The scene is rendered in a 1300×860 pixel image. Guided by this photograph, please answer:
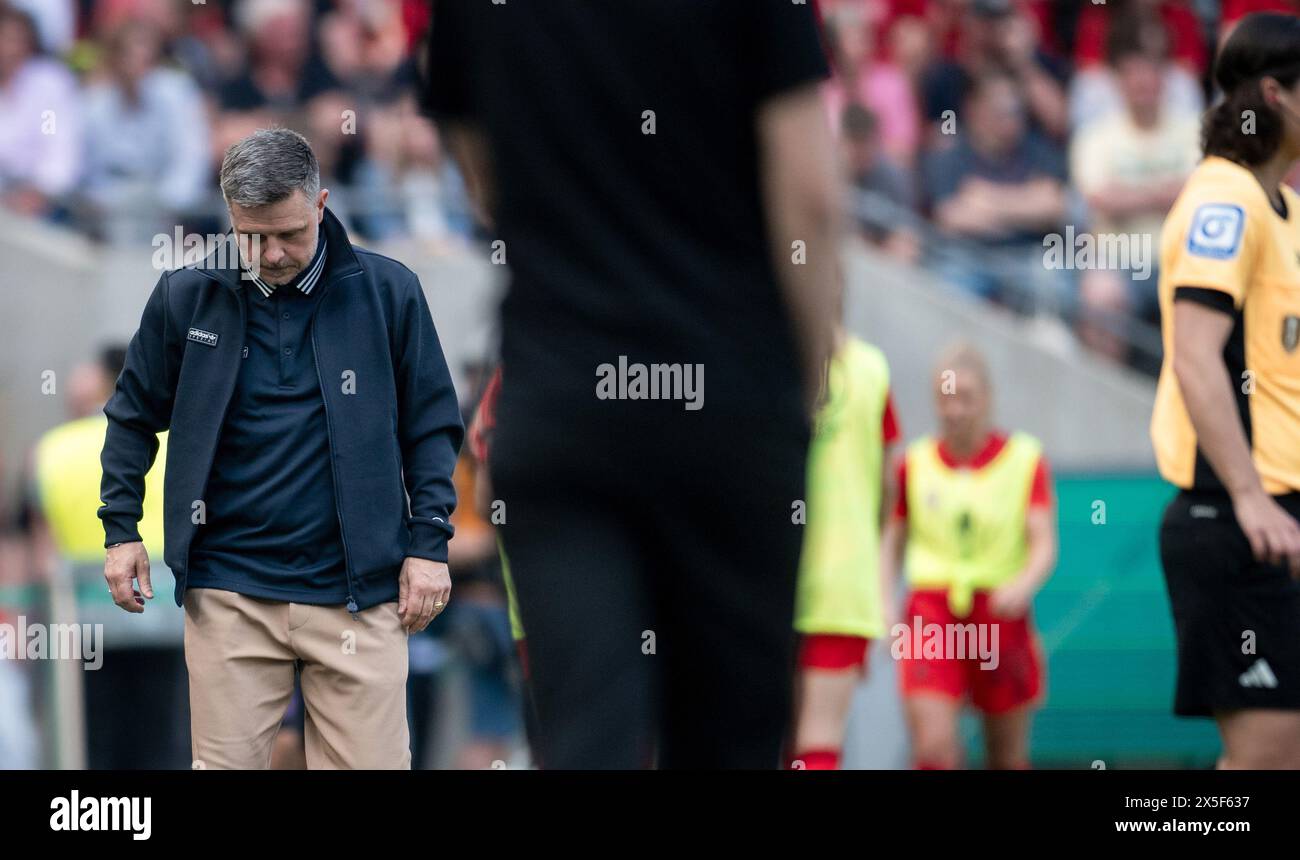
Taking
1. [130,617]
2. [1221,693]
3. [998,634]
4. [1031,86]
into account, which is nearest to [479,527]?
[130,617]

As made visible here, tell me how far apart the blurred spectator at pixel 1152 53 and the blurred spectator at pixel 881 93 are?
1.01 meters

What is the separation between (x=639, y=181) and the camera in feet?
9.30

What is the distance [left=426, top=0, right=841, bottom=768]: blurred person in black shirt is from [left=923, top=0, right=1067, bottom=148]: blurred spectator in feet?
30.9

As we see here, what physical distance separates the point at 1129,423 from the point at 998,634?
14.5ft

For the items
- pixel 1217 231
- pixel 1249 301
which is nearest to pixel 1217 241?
pixel 1217 231

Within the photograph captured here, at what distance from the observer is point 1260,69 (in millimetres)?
4789

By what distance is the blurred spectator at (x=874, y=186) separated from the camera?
1185 centimetres

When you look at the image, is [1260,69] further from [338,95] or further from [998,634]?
[338,95]

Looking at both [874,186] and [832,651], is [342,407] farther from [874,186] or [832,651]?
[874,186]

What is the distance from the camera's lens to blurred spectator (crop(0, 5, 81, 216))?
37.6 feet

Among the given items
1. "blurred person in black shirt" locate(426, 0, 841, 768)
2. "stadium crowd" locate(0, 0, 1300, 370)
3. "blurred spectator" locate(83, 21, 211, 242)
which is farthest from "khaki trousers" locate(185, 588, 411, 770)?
"blurred spectator" locate(83, 21, 211, 242)

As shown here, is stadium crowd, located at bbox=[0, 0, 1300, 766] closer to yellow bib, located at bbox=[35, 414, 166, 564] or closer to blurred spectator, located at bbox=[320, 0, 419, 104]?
blurred spectator, located at bbox=[320, 0, 419, 104]

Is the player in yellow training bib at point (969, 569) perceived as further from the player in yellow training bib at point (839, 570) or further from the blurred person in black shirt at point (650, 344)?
the blurred person in black shirt at point (650, 344)

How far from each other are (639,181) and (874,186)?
9.33 meters
